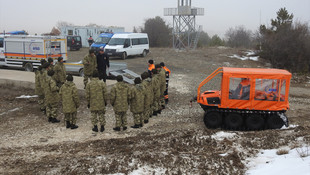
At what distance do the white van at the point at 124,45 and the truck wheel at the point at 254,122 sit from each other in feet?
50.0

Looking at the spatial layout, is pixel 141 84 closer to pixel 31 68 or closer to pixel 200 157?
pixel 200 157

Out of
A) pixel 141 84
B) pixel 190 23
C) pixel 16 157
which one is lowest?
pixel 16 157

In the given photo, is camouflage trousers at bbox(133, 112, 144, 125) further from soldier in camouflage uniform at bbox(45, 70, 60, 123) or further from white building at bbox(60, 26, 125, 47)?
white building at bbox(60, 26, 125, 47)

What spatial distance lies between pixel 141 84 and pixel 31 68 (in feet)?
34.4

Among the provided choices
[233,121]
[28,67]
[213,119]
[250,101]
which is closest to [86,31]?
[28,67]

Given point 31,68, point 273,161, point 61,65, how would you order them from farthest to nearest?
point 31,68, point 61,65, point 273,161

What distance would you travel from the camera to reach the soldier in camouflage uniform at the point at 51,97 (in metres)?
9.11

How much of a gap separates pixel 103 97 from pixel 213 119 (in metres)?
3.45

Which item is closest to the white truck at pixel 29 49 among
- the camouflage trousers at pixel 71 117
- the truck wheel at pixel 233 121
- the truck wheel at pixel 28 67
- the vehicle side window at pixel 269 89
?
the truck wheel at pixel 28 67

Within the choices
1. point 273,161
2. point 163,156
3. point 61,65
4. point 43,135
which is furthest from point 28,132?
point 273,161

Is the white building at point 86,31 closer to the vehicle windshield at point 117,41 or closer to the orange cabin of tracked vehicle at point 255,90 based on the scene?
the vehicle windshield at point 117,41

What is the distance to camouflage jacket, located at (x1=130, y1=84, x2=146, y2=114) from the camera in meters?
8.66

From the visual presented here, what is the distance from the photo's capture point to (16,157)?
6863 millimetres

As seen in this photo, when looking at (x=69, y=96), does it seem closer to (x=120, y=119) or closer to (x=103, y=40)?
(x=120, y=119)
